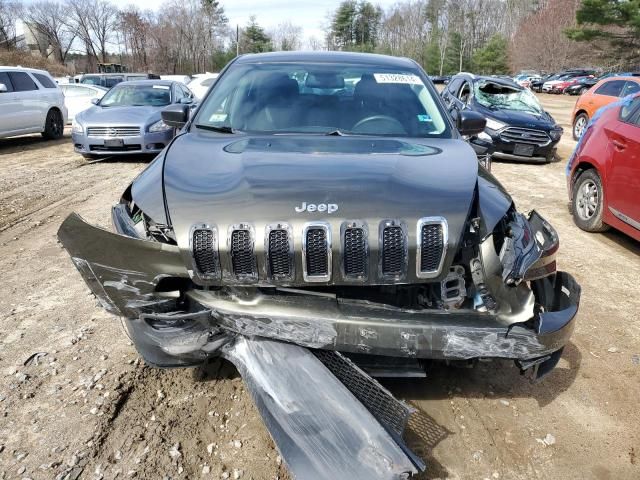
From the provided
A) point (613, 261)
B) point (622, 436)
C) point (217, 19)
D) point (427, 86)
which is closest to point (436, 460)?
point (622, 436)

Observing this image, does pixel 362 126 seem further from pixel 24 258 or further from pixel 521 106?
pixel 521 106

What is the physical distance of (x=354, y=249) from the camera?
2238 millimetres

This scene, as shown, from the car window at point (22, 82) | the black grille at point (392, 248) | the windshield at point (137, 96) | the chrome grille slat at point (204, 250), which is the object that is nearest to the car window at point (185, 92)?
the windshield at point (137, 96)

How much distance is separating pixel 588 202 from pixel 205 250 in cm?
508

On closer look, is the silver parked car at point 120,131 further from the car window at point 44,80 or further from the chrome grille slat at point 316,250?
the chrome grille slat at point 316,250

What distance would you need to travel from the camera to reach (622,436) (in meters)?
2.62

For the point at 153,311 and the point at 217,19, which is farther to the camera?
the point at 217,19

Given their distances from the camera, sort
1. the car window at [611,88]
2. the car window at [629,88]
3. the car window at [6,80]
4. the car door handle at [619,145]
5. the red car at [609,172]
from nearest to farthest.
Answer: the red car at [609,172], the car door handle at [619,145], the car window at [6,80], the car window at [629,88], the car window at [611,88]

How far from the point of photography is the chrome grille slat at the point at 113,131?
31.1 feet

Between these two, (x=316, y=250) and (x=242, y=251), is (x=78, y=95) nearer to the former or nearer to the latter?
(x=242, y=251)

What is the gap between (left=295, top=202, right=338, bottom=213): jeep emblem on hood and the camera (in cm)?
228

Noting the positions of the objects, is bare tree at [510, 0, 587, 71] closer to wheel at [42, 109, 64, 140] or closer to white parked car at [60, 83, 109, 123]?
white parked car at [60, 83, 109, 123]

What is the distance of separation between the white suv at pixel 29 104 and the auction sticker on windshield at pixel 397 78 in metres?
10.1

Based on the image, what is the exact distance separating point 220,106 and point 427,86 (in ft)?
4.86
